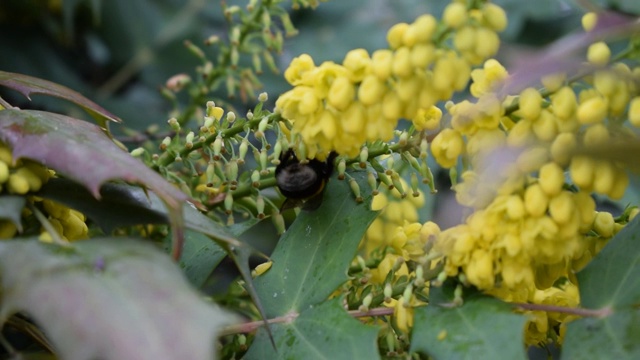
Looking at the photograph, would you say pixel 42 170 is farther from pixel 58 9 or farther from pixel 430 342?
pixel 58 9

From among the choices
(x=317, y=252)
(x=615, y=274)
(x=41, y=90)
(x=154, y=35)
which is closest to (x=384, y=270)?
(x=317, y=252)

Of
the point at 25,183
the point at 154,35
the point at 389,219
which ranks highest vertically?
the point at 25,183

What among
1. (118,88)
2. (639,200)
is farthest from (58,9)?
(639,200)

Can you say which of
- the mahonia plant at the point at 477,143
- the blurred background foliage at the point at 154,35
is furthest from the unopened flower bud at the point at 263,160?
the blurred background foliage at the point at 154,35

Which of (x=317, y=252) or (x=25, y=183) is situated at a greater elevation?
(x=25, y=183)

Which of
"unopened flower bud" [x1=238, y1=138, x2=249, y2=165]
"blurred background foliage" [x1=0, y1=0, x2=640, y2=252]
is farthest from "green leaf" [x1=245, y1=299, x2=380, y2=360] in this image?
"blurred background foliage" [x1=0, y1=0, x2=640, y2=252]

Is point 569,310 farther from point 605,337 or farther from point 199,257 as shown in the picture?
point 199,257

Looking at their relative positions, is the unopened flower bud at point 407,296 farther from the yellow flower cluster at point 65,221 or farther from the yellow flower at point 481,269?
the yellow flower cluster at point 65,221
